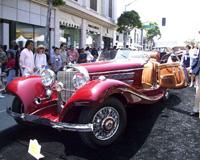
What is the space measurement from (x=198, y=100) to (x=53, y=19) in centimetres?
1236

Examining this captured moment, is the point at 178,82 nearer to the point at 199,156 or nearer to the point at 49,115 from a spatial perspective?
the point at 199,156

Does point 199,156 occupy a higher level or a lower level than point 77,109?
lower

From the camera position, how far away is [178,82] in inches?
201

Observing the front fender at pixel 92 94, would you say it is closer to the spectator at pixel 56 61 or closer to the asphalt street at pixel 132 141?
the asphalt street at pixel 132 141

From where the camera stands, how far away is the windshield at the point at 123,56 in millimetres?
4630

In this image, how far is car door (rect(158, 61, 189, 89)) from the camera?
496cm

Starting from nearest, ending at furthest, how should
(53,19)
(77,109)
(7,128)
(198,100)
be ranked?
(77,109)
(7,128)
(198,100)
(53,19)

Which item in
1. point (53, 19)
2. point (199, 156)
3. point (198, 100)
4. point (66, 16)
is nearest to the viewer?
point (199, 156)

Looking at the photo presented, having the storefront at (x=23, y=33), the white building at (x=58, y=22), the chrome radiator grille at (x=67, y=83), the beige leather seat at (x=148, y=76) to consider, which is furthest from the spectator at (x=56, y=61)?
the storefront at (x=23, y=33)

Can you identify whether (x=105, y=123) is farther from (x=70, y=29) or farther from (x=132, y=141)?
(x=70, y=29)

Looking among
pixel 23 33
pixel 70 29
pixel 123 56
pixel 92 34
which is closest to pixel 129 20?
pixel 92 34

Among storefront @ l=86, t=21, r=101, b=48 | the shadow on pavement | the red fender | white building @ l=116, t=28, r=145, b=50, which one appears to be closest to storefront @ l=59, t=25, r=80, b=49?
storefront @ l=86, t=21, r=101, b=48

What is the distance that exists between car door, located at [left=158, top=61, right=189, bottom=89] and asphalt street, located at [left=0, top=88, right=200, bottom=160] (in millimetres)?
764

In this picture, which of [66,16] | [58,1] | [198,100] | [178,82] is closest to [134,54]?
[178,82]
